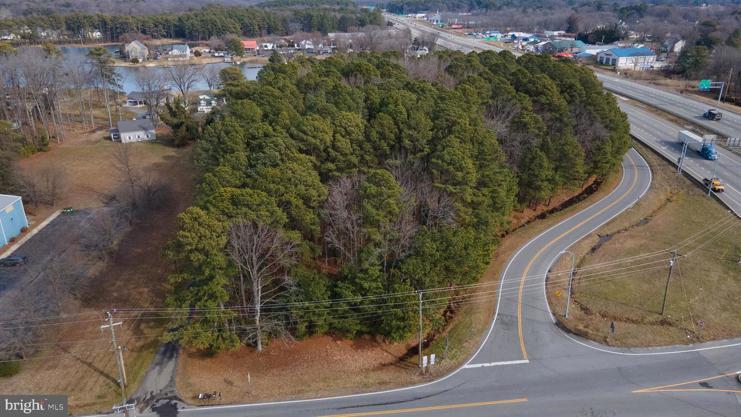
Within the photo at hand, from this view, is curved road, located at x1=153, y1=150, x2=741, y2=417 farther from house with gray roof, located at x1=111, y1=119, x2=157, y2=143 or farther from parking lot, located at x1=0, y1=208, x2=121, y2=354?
house with gray roof, located at x1=111, y1=119, x2=157, y2=143

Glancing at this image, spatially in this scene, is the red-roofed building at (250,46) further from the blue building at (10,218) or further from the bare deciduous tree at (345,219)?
the bare deciduous tree at (345,219)

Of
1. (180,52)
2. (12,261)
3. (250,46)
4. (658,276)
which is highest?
(250,46)

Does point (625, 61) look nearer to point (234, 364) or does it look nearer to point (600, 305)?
point (600, 305)

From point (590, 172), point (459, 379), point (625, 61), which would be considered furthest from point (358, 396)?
point (625, 61)

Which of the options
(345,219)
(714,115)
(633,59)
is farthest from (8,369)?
(633,59)

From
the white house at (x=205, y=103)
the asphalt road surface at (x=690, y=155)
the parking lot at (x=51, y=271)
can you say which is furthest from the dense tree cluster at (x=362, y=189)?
the white house at (x=205, y=103)

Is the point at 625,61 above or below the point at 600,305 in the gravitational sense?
above

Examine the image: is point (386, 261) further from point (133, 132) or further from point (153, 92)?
point (153, 92)
